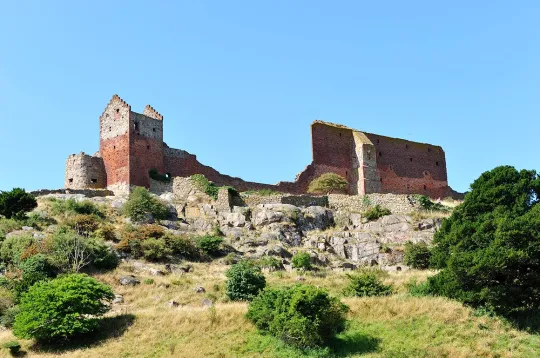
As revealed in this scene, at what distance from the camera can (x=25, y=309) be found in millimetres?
26453

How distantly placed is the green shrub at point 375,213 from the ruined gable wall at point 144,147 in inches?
626

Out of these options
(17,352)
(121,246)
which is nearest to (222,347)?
(17,352)

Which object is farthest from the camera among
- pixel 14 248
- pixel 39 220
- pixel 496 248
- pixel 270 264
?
pixel 39 220

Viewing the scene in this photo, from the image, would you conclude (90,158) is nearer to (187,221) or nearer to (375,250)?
(187,221)

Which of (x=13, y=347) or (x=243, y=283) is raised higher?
(x=243, y=283)

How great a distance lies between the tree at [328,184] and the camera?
54.1 metres

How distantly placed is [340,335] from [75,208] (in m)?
22.4

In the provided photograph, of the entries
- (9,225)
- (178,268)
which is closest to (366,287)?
(178,268)

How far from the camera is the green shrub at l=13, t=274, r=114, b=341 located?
25594mm

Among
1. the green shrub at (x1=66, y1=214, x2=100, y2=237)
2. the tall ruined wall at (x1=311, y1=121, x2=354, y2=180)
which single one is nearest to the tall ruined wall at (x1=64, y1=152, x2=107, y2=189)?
the green shrub at (x1=66, y1=214, x2=100, y2=237)

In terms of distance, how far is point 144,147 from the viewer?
4919cm

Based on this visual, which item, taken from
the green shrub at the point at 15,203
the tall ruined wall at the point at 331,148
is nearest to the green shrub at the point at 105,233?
the green shrub at the point at 15,203

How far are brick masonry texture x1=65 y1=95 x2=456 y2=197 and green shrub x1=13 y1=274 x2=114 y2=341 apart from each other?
2036 centimetres

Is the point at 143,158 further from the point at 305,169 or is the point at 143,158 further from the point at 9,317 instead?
the point at 9,317
